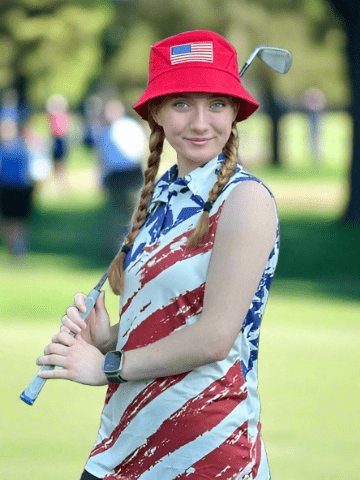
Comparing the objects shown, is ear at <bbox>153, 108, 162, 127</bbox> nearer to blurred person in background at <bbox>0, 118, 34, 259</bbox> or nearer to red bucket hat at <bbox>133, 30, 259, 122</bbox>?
red bucket hat at <bbox>133, 30, 259, 122</bbox>

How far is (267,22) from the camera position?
21172mm

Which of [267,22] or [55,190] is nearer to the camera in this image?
[267,22]

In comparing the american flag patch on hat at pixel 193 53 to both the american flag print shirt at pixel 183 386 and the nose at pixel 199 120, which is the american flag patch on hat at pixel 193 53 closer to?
A: the nose at pixel 199 120

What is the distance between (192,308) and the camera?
94.0 inches

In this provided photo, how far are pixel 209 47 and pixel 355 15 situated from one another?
1476 cm

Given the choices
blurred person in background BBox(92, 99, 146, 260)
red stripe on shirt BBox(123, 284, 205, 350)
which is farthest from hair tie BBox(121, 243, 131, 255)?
blurred person in background BBox(92, 99, 146, 260)

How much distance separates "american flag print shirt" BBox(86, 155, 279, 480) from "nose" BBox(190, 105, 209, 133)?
12 cm

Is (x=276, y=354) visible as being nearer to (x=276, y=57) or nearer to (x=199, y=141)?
(x=276, y=57)

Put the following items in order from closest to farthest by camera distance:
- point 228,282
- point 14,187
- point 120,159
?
point 228,282
point 120,159
point 14,187

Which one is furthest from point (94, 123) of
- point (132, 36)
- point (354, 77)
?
point (354, 77)

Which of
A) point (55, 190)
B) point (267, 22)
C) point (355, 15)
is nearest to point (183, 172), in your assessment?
point (355, 15)

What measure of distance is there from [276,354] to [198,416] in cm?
581

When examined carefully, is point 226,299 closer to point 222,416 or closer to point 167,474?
point 222,416

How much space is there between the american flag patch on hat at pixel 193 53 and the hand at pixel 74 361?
81 cm
